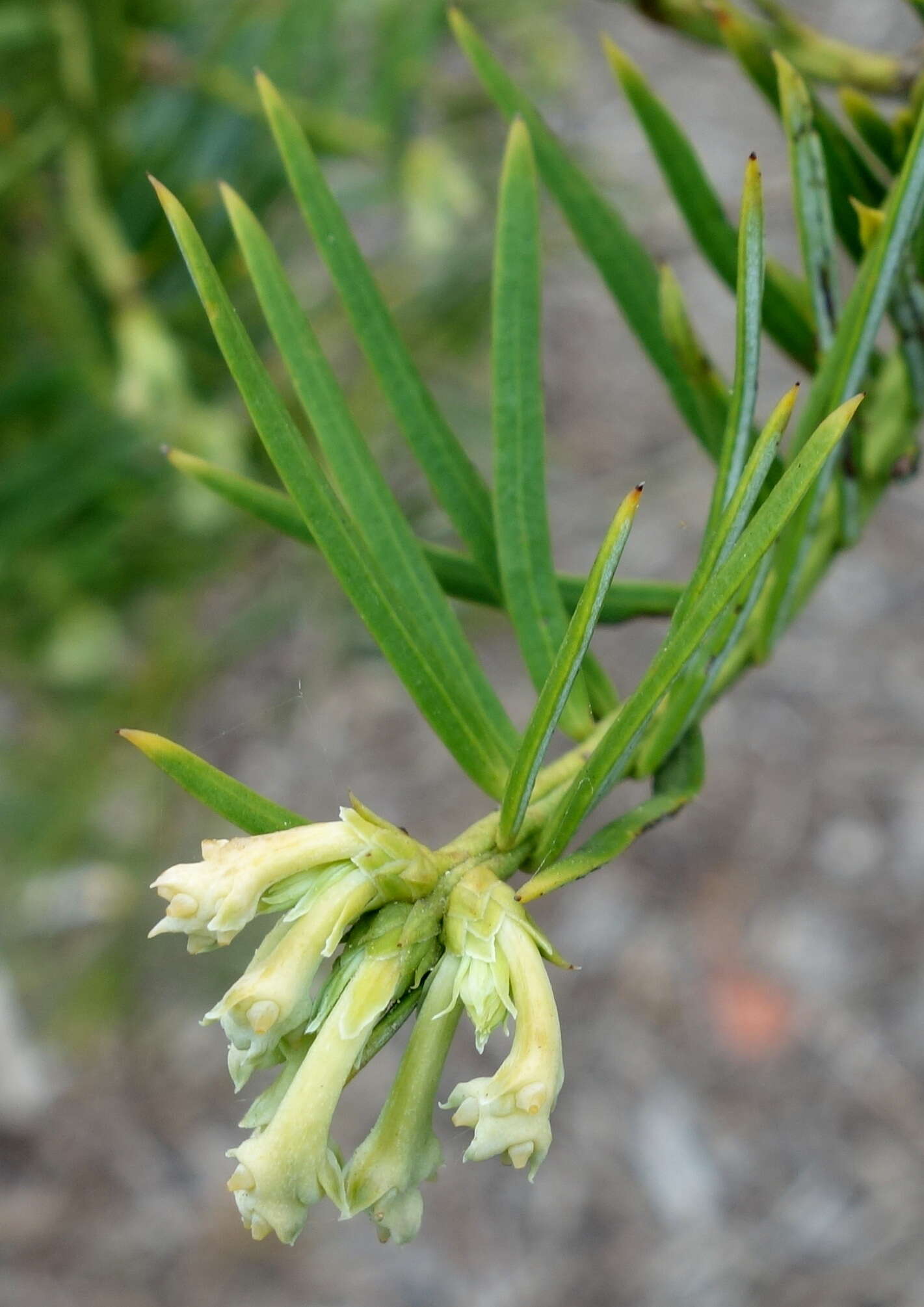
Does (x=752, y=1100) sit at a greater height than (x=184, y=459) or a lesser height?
lesser

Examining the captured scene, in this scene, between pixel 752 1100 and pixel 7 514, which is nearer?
pixel 7 514

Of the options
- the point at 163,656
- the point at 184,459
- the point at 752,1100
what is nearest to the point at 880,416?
the point at 184,459

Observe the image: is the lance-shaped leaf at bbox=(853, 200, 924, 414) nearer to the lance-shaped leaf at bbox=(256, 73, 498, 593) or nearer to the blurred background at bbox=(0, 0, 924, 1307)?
the lance-shaped leaf at bbox=(256, 73, 498, 593)

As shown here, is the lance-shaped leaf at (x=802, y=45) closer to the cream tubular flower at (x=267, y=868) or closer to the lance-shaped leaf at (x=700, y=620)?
the lance-shaped leaf at (x=700, y=620)

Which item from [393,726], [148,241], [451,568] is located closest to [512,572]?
[451,568]

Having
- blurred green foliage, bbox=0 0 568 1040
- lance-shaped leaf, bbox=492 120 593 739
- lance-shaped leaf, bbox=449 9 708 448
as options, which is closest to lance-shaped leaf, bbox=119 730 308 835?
lance-shaped leaf, bbox=492 120 593 739

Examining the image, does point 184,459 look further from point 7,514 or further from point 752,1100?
point 752,1100
